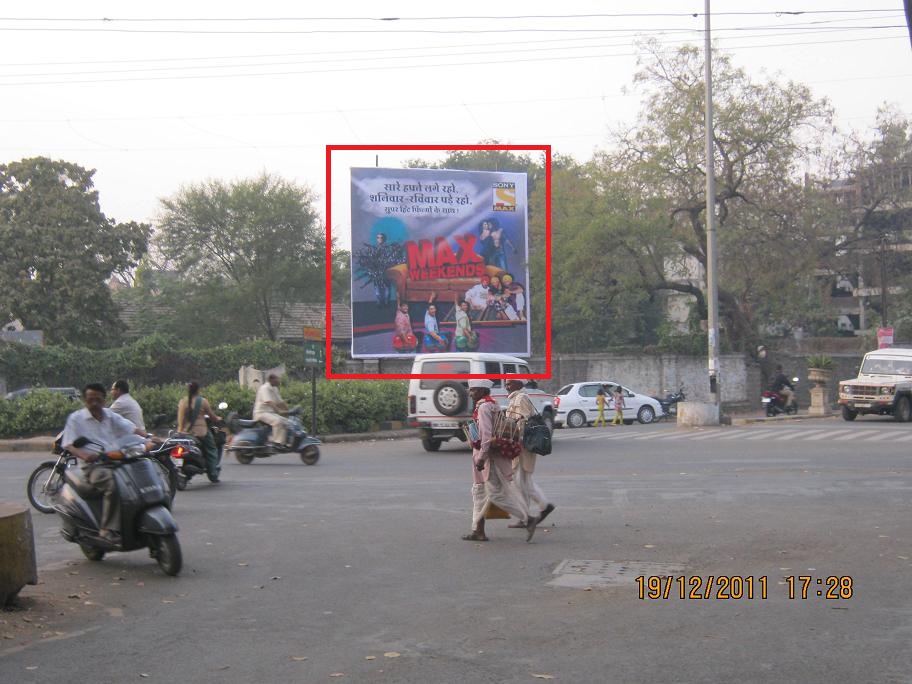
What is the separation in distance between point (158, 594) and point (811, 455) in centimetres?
1474

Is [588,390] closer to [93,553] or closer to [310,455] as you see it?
[310,455]

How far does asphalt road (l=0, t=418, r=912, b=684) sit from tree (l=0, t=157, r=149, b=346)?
82.8ft

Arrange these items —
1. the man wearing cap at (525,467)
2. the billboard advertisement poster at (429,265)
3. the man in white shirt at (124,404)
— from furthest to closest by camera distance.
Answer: the billboard advertisement poster at (429,265)
the man in white shirt at (124,404)
the man wearing cap at (525,467)

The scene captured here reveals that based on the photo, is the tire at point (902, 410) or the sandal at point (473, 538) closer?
the sandal at point (473, 538)

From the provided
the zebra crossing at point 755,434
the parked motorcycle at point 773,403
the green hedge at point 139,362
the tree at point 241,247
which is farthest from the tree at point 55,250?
the parked motorcycle at point 773,403

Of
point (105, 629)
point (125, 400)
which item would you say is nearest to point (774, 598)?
point (105, 629)

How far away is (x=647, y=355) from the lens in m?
46.5

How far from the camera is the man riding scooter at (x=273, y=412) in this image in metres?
20.1

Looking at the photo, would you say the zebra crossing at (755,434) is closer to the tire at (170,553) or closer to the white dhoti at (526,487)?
the white dhoti at (526,487)

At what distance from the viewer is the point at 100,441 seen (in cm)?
979

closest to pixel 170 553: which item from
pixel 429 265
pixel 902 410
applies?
pixel 902 410

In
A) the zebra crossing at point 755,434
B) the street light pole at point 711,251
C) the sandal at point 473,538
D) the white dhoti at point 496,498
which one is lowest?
the zebra crossing at point 755,434

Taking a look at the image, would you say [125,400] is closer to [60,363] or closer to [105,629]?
[105,629]

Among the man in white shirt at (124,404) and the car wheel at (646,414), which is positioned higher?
the man in white shirt at (124,404)
